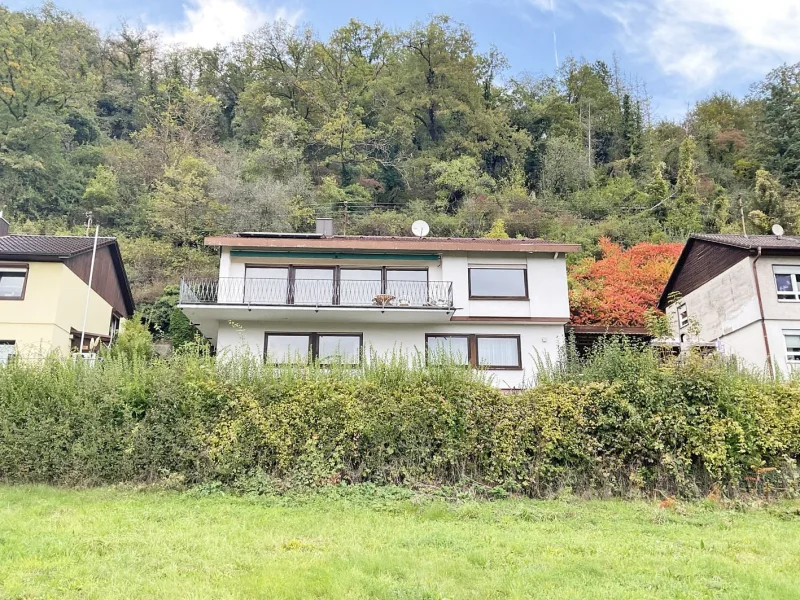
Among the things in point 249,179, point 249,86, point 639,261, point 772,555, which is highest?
point 249,86

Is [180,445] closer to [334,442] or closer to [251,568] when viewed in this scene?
[334,442]

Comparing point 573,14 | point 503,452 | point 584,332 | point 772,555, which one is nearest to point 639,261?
point 584,332

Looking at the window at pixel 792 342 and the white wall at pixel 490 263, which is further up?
the white wall at pixel 490 263

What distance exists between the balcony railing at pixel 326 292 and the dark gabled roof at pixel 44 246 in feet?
15.2

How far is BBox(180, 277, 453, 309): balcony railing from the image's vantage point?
18344mm

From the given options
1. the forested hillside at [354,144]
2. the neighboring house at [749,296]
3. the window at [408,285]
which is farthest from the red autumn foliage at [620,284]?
the window at [408,285]

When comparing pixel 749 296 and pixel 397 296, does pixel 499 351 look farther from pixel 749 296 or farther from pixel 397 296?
pixel 749 296

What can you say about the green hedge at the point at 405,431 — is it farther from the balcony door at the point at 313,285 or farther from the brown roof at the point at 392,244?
the brown roof at the point at 392,244

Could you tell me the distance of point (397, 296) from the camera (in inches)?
748

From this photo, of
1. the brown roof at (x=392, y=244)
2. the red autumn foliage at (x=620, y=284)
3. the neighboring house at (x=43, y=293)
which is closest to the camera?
the neighboring house at (x=43, y=293)

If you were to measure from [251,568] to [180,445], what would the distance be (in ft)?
17.2

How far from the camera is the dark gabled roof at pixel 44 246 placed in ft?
62.0

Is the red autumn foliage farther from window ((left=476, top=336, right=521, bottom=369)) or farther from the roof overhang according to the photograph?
window ((left=476, top=336, right=521, bottom=369))

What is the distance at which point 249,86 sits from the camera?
44.9 meters
